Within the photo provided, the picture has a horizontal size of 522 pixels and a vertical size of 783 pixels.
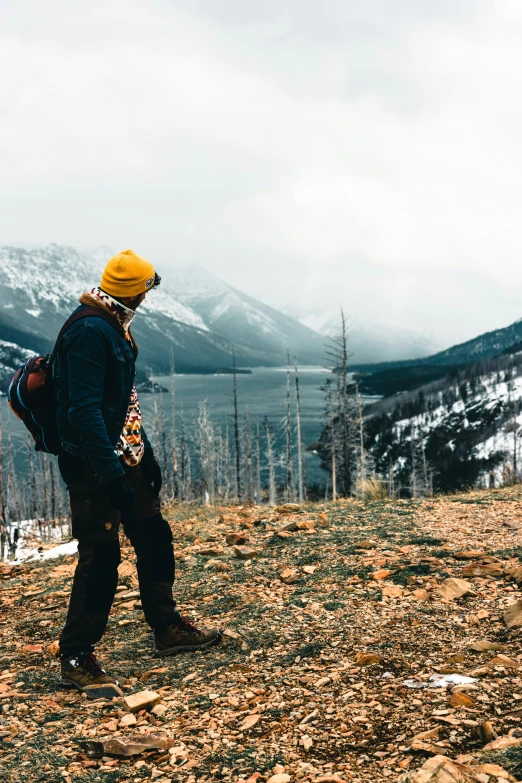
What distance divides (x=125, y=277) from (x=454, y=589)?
3.46m

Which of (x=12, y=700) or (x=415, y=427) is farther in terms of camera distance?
(x=415, y=427)

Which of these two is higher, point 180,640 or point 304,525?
point 304,525

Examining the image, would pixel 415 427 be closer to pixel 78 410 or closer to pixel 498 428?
pixel 498 428

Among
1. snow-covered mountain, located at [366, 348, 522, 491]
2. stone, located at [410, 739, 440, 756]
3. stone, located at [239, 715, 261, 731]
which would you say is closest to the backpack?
stone, located at [239, 715, 261, 731]

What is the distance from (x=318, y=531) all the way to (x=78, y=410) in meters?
4.30

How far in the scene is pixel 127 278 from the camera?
3693mm

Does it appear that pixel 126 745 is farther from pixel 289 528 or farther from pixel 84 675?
pixel 289 528

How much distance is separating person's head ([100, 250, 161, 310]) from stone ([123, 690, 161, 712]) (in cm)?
233

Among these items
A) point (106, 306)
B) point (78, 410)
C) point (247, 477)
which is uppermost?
point (106, 306)

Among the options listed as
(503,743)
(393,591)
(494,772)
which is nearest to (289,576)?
(393,591)

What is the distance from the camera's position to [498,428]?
96.1 m

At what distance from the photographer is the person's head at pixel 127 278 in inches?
145

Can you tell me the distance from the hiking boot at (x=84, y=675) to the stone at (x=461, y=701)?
6.44ft

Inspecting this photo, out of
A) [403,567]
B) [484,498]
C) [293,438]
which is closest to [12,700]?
[403,567]
